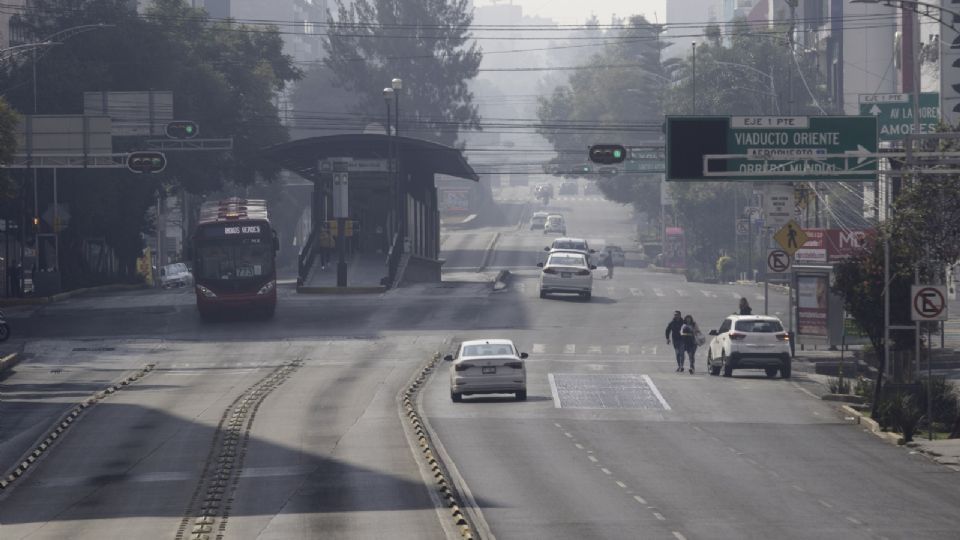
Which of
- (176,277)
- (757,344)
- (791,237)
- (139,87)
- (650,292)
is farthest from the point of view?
(176,277)

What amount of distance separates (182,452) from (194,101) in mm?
54977

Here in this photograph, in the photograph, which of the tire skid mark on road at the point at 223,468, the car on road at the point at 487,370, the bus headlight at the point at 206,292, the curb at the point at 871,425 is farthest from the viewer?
the bus headlight at the point at 206,292

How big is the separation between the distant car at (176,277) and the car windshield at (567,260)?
1177 inches

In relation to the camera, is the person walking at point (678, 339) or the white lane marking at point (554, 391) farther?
the person walking at point (678, 339)

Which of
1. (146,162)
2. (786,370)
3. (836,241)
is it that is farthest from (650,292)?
(786,370)

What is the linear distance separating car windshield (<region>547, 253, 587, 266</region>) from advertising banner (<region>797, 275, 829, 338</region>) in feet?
57.5

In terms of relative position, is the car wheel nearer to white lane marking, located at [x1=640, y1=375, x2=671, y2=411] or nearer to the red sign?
white lane marking, located at [x1=640, y1=375, x2=671, y2=411]

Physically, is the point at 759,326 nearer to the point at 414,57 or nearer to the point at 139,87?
the point at 139,87

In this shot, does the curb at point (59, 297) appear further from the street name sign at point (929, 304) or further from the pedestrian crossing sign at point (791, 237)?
the street name sign at point (929, 304)

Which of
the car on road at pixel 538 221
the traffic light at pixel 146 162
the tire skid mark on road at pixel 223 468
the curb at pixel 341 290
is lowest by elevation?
the tire skid mark on road at pixel 223 468

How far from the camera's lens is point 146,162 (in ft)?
211

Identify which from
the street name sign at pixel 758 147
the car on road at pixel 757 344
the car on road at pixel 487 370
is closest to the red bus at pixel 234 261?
the car on road at pixel 757 344

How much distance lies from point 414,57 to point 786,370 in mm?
104364

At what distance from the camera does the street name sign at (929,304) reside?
31484 millimetres
